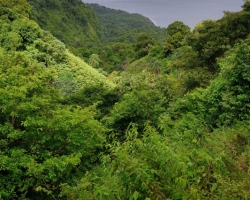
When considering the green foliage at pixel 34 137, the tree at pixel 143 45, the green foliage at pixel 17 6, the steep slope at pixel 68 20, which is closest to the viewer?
the green foliage at pixel 34 137

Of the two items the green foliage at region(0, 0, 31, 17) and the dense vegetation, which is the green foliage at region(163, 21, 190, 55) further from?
the green foliage at region(0, 0, 31, 17)

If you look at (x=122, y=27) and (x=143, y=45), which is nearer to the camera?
(x=143, y=45)

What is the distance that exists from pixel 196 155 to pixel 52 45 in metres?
18.6

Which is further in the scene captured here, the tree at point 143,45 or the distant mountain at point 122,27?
the distant mountain at point 122,27

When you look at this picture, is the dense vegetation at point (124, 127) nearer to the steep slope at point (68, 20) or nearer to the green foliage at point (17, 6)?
the green foliage at point (17, 6)

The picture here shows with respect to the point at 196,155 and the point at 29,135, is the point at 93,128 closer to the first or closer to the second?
the point at 29,135

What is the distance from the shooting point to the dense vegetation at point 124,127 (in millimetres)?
2992

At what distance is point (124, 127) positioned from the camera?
37.0 feet

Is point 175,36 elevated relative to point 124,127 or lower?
elevated

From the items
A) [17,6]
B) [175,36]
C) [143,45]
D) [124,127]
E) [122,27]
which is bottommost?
[124,127]

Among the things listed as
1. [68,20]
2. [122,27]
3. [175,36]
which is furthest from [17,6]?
[122,27]

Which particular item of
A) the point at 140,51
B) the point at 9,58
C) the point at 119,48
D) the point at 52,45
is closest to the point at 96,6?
the point at 119,48

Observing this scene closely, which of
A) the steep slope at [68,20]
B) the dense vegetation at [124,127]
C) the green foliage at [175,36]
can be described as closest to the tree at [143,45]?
the green foliage at [175,36]

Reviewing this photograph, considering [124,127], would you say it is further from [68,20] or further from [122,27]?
[122,27]
